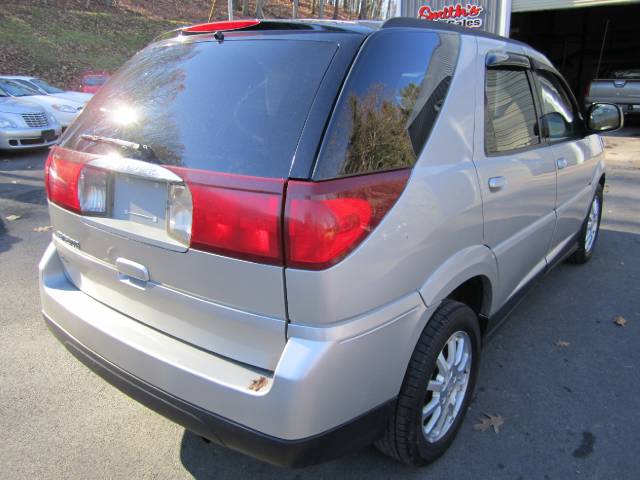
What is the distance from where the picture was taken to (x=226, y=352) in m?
1.79

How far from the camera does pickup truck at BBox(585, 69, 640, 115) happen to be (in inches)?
516

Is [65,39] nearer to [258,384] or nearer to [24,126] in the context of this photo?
[24,126]

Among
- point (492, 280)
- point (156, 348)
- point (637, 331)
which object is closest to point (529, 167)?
point (492, 280)

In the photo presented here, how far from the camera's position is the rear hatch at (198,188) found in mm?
1656

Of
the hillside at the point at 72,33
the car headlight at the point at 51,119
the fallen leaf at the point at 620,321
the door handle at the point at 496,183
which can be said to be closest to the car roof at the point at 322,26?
the door handle at the point at 496,183

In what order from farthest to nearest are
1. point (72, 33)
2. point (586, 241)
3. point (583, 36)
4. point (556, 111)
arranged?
1. point (72, 33)
2. point (583, 36)
3. point (586, 241)
4. point (556, 111)

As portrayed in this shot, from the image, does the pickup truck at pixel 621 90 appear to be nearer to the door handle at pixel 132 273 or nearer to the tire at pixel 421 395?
the tire at pixel 421 395

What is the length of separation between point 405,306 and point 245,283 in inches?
23.6

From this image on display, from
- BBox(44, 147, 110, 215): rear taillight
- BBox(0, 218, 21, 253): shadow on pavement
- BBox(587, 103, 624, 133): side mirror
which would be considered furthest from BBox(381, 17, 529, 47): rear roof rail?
BBox(0, 218, 21, 253): shadow on pavement

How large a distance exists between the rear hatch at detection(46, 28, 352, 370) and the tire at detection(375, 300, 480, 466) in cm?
63

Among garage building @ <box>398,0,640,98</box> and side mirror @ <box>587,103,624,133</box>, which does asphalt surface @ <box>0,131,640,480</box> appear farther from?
garage building @ <box>398,0,640,98</box>

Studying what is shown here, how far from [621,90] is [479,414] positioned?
44.8ft

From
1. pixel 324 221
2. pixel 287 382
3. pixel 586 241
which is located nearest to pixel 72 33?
pixel 586 241

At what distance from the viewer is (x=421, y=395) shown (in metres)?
2.03
